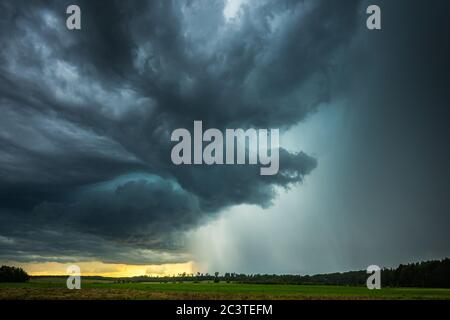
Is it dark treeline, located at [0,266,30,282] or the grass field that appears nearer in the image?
the grass field

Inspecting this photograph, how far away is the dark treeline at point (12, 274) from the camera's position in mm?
179250

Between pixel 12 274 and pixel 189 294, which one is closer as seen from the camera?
pixel 189 294

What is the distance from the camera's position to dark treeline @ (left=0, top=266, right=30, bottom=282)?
7057 inches

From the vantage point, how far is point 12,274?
7141 inches

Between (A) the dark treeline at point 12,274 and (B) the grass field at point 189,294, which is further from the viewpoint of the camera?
(A) the dark treeline at point 12,274

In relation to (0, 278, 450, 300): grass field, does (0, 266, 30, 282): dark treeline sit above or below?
below

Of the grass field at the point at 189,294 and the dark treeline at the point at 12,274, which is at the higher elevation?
the grass field at the point at 189,294

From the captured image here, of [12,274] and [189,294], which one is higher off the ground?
[189,294]
